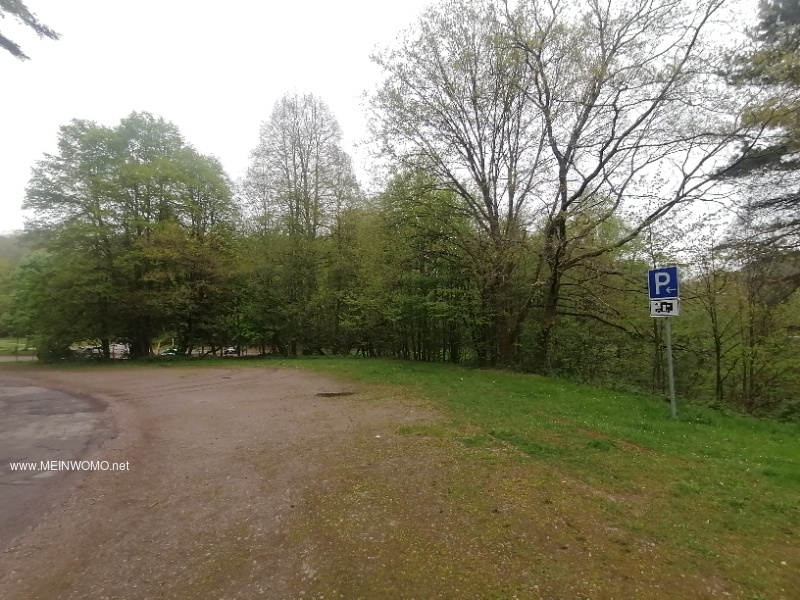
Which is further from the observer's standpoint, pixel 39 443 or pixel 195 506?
pixel 39 443

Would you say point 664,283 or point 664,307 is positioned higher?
point 664,283

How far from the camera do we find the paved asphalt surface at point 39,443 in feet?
14.5

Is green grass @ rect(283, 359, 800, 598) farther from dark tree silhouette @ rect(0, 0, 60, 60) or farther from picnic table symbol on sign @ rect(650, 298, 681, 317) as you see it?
dark tree silhouette @ rect(0, 0, 60, 60)

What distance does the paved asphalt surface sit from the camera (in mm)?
4414

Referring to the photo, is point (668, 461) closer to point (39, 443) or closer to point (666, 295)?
point (666, 295)

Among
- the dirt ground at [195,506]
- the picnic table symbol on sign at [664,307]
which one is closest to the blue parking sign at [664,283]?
the picnic table symbol on sign at [664,307]

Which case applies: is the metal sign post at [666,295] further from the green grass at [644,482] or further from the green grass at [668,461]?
the green grass at [644,482]

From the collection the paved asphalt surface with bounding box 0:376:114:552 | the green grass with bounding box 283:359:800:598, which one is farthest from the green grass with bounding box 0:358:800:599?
the paved asphalt surface with bounding box 0:376:114:552

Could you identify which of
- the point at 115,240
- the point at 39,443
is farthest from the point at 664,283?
the point at 115,240

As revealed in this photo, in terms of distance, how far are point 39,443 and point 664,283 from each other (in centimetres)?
1105

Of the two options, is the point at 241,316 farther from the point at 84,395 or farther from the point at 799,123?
the point at 799,123

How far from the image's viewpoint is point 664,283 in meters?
7.64

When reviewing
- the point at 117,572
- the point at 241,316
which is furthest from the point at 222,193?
the point at 117,572

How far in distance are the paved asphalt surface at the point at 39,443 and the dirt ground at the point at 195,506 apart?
20 cm
